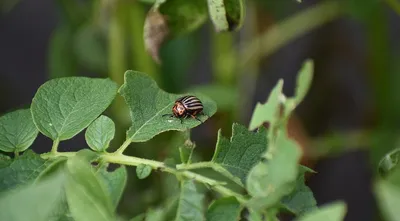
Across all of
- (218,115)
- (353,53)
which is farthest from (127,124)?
(353,53)

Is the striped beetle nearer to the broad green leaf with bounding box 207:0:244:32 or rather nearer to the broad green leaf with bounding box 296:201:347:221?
the broad green leaf with bounding box 207:0:244:32

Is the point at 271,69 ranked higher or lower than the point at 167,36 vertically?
lower

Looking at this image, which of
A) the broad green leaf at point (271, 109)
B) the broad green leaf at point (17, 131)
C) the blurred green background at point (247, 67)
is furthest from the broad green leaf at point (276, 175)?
the blurred green background at point (247, 67)

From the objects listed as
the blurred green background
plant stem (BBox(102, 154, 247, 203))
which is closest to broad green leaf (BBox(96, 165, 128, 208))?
Answer: plant stem (BBox(102, 154, 247, 203))

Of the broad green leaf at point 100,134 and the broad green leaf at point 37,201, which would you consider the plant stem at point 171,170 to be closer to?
the broad green leaf at point 100,134

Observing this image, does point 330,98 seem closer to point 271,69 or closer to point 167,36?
point 271,69

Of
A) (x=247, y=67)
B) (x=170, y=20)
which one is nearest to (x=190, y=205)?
(x=170, y=20)

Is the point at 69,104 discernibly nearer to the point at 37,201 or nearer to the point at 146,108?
the point at 146,108
